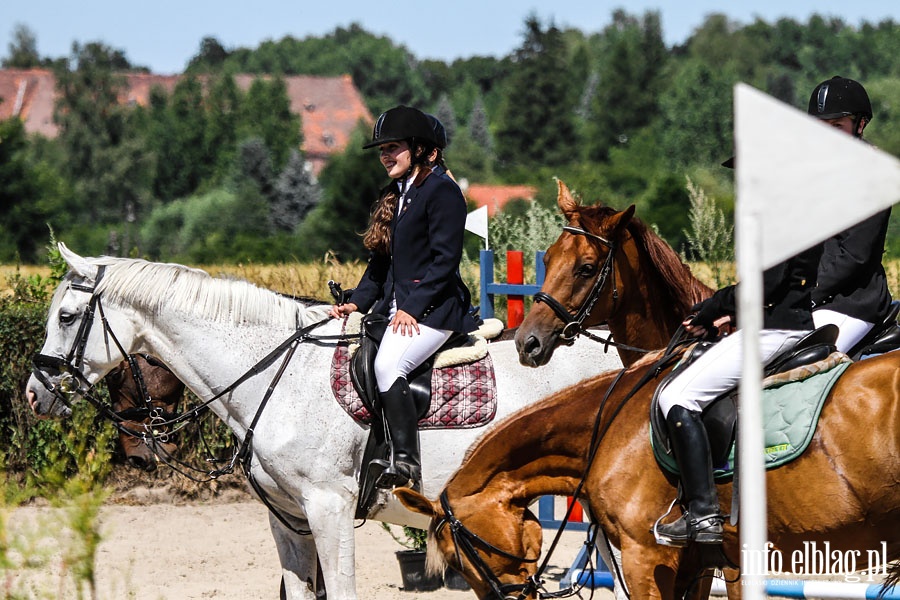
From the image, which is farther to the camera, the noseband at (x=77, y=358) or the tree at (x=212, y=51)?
the tree at (x=212, y=51)

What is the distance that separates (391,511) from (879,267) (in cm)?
260

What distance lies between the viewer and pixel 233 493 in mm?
10219

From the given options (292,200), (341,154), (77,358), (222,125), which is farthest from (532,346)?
(222,125)

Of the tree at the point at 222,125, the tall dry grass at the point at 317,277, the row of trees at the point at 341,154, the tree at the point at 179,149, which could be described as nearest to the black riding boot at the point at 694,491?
the tall dry grass at the point at 317,277

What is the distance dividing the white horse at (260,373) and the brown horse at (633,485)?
118 centimetres

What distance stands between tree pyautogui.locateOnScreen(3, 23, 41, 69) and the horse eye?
407 ft

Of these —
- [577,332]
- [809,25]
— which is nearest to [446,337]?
[577,332]

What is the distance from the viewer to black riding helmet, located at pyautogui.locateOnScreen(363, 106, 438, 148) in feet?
17.5

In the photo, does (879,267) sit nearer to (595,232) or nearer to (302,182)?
(595,232)

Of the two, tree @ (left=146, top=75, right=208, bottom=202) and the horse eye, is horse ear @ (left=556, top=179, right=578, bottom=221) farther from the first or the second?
tree @ (left=146, top=75, right=208, bottom=202)

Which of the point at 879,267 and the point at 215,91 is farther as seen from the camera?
the point at 215,91

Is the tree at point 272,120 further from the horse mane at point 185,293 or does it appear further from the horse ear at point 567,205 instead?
the horse ear at point 567,205

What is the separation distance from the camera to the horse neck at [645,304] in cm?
523

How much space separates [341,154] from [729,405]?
229 feet
